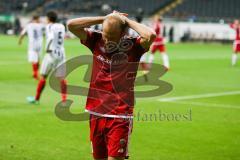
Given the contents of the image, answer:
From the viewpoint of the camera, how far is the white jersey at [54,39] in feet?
56.1

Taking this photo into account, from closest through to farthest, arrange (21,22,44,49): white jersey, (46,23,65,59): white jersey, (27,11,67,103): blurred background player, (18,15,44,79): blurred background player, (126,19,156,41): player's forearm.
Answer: (126,19,156,41): player's forearm
(27,11,67,103): blurred background player
(46,23,65,59): white jersey
(18,15,44,79): blurred background player
(21,22,44,49): white jersey

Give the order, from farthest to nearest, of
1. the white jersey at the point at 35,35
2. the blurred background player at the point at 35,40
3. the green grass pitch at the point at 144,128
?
1. the white jersey at the point at 35,35
2. the blurred background player at the point at 35,40
3. the green grass pitch at the point at 144,128

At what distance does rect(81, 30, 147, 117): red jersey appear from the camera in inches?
285

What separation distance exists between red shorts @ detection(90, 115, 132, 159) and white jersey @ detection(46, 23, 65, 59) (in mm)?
9917

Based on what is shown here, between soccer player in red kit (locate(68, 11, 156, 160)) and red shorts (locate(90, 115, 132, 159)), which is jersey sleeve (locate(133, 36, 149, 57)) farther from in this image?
red shorts (locate(90, 115, 132, 159))

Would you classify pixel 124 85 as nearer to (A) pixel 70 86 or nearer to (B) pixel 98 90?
(B) pixel 98 90

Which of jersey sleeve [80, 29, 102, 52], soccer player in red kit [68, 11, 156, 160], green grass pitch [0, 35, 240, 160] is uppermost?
jersey sleeve [80, 29, 102, 52]

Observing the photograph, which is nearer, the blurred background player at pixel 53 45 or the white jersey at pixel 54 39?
the blurred background player at pixel 53 45

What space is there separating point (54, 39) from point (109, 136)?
10.3 meters

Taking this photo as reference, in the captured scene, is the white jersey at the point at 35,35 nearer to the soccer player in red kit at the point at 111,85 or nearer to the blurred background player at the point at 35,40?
the blurred background player at the point at 35,40

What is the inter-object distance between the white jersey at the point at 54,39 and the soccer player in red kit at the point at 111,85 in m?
9.84

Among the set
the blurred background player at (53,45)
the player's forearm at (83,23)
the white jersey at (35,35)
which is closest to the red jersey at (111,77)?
the player's forearm at (83,23)

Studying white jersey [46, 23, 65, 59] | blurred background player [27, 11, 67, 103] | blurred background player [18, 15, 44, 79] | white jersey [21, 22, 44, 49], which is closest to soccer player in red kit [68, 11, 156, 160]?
blurred background player [27, 11, 67, 103]

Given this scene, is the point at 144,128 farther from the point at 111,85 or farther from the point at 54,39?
the point at 111,85
